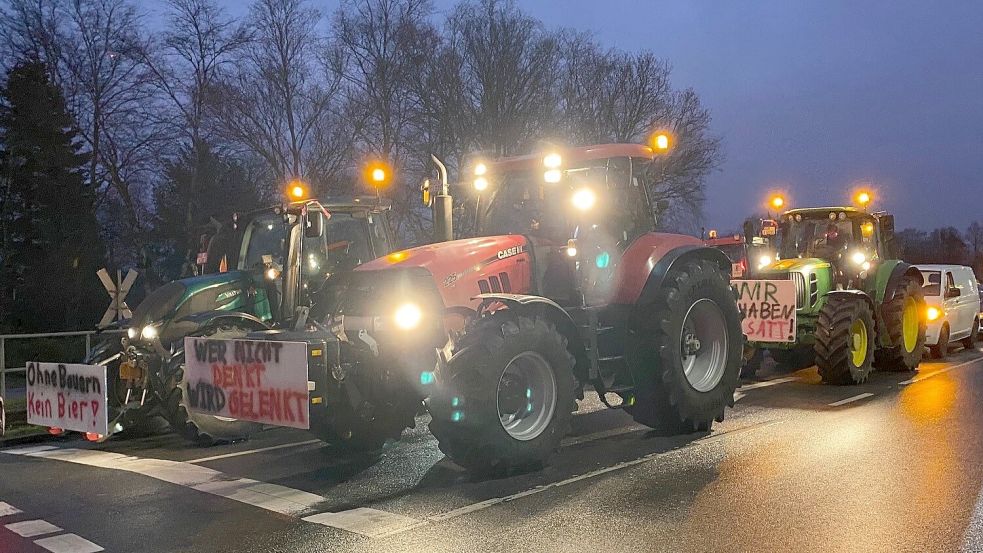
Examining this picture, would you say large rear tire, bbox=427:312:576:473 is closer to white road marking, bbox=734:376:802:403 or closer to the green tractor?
white road marking, bbox=734:376:802:403

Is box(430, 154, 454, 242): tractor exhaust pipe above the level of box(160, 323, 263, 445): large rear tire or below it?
above

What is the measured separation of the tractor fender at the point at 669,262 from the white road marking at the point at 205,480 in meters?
3.64

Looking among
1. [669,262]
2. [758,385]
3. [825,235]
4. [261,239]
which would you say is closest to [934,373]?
[825,235]

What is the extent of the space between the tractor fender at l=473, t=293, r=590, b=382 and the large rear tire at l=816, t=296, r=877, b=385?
5.77m

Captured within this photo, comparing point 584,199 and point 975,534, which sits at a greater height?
point 584,199

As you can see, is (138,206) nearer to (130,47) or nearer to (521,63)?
(130,47)

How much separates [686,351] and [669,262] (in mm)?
1084

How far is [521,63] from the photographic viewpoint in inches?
1242

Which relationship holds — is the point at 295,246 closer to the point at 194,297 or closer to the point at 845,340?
the point at 194,297

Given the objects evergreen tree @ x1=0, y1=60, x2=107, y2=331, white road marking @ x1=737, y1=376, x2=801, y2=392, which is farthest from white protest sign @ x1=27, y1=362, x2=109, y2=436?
evergreen tree @ x1=0, y1=60, x2=107, y2=331

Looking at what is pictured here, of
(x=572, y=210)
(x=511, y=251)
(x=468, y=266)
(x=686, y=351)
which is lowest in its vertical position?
(x=686, y=351)

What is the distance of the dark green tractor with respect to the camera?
29.6 feet

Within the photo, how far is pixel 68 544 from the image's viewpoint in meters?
5.62

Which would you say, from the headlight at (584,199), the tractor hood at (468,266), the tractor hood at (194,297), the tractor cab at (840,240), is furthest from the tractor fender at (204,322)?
the tractor cab at (840,240)
